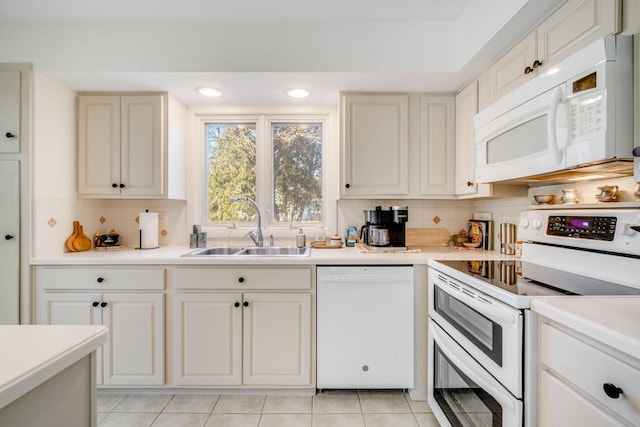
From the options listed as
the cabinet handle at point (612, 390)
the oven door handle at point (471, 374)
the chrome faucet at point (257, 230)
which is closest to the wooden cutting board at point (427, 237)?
the oven door handle at point (471, 374)

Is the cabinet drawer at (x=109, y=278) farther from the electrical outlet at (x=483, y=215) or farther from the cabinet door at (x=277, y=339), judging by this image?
the electrical outlet at (x=483, y=215)

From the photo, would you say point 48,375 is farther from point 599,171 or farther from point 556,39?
point 556,39

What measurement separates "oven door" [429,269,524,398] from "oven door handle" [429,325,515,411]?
4cm

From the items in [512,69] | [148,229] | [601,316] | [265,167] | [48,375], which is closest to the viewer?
[48,375]

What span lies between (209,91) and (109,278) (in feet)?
4.75

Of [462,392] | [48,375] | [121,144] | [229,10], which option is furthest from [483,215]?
[121,144]

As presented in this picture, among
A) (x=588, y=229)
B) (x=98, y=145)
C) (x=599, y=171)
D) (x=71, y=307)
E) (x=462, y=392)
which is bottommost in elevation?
(x=462, y=392)

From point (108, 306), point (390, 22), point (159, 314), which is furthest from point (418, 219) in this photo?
point (108, 306)

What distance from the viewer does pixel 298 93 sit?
222cm

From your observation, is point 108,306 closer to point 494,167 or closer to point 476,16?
point 494,167

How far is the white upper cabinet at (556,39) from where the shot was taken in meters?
1.08

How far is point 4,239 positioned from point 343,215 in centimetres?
229

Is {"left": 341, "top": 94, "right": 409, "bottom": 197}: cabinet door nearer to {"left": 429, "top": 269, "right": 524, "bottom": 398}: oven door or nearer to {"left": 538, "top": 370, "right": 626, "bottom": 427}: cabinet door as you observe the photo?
{"left": 429, "top": 269, "right": 524, "bottom": 398}: oven door

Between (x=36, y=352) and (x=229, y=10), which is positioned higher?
(x=229, y=10)
